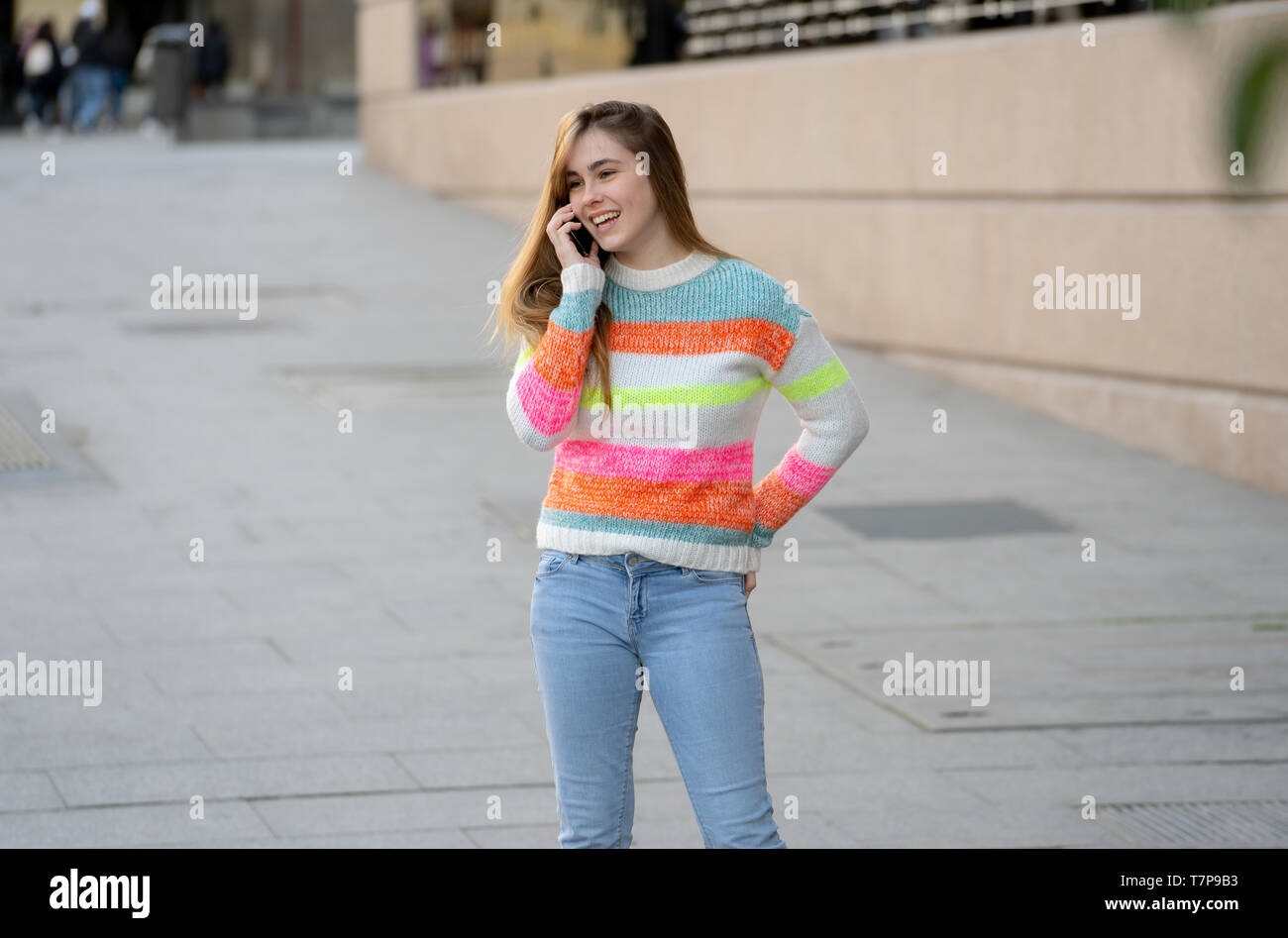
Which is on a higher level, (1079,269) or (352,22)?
(352,22)

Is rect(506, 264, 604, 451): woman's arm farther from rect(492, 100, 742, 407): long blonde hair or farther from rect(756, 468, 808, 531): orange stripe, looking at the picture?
rect(756, 468, 808, 531): orange stripe

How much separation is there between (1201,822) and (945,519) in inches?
172

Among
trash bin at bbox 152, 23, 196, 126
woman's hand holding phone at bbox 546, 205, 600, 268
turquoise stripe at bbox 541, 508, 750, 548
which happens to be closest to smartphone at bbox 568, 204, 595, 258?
woman's hand holding phone at bbox 546, 205, 600, 268

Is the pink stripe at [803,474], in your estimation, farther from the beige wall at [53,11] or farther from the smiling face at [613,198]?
the beige wall at [53,11]

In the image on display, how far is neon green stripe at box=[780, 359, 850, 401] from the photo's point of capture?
334 cm

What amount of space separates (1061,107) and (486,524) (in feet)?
16.0

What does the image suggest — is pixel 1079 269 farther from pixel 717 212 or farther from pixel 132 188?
pixel 132 188

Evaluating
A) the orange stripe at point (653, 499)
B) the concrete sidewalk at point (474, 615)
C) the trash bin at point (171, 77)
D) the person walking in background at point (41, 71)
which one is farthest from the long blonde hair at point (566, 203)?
the person walking in background at point (41, 71)

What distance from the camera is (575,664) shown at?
321 centimetres

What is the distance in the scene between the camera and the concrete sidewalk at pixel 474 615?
17.1 feet

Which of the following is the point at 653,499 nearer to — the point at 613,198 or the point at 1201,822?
the point at 613,198

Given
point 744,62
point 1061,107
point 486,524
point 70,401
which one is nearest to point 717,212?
point 744,62

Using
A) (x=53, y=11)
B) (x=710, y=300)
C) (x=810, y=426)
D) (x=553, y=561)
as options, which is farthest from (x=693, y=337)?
(x=53, y=11)

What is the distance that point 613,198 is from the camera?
3213mm
